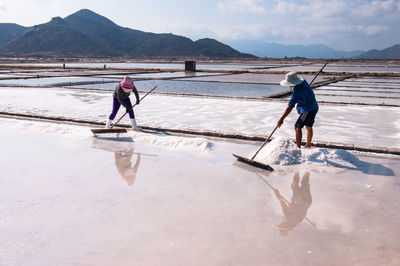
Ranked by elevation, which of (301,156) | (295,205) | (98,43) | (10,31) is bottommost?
(295,205)

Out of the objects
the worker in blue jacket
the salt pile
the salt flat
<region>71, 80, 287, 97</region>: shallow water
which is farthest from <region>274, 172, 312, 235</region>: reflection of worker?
<region>71, 80, 287, 97</region>: shallow water

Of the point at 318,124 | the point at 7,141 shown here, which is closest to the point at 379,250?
the point at 318,124

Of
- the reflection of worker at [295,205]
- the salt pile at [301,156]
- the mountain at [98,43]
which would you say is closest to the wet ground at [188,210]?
the reflection of worker at [295,205]

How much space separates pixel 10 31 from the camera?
187875mm

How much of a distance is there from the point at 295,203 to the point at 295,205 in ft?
0.16

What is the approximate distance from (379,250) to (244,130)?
358cm

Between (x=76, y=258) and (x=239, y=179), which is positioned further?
(x=239, y=179)

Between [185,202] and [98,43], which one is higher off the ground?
[98,43]

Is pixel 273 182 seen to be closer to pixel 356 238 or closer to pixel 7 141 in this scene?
pixel 356 238

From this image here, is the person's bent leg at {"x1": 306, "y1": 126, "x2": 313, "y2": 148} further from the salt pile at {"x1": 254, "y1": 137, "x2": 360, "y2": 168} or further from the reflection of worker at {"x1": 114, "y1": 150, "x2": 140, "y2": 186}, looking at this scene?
the reflection of worker at {"x1": 114, "y1": 150, "x2": 140, "y2": 186}

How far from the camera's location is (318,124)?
252 inches

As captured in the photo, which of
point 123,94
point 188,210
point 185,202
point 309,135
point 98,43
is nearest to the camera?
point 188,210

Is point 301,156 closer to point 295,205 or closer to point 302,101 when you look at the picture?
point 302,101

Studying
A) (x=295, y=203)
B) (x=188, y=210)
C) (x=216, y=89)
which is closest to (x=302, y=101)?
(x=295, y=203)
